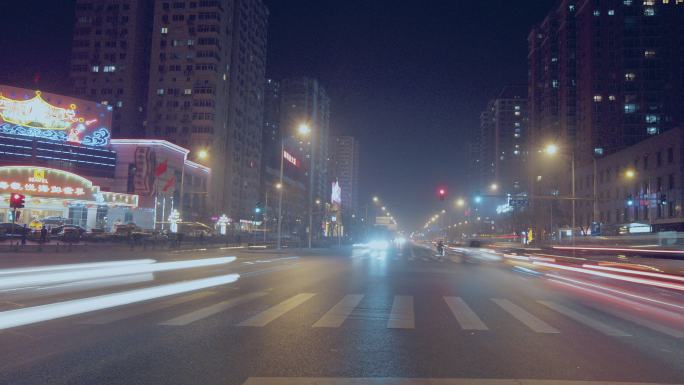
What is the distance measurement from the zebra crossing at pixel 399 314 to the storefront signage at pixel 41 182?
51652 millimetres

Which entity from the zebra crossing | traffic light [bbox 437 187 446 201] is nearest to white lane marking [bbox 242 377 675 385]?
the zebra crossing

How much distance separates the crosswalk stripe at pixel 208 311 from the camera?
10586 millimetres

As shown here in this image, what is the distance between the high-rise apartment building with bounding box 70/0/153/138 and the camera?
122 meters

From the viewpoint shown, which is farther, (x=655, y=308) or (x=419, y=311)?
(x=655, y=308)

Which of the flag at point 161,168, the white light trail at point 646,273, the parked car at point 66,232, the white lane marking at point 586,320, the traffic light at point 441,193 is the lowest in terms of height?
the white lane marking at point 586,320

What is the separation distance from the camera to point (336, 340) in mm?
9055

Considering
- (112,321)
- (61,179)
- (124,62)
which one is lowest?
(112,321)

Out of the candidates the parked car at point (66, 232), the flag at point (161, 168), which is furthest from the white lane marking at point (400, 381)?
the flag at point (161, 168)

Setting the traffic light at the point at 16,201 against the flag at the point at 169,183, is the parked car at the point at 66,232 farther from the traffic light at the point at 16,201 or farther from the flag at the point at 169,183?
the flag at the point at 169,183

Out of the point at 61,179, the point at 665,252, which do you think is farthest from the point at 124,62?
the point at 665,252

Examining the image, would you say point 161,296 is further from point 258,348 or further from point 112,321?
point 258,348

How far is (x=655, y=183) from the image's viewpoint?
69625 millimetres

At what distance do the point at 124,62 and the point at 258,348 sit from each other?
12599 cm

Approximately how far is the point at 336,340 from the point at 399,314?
3.38 metres
